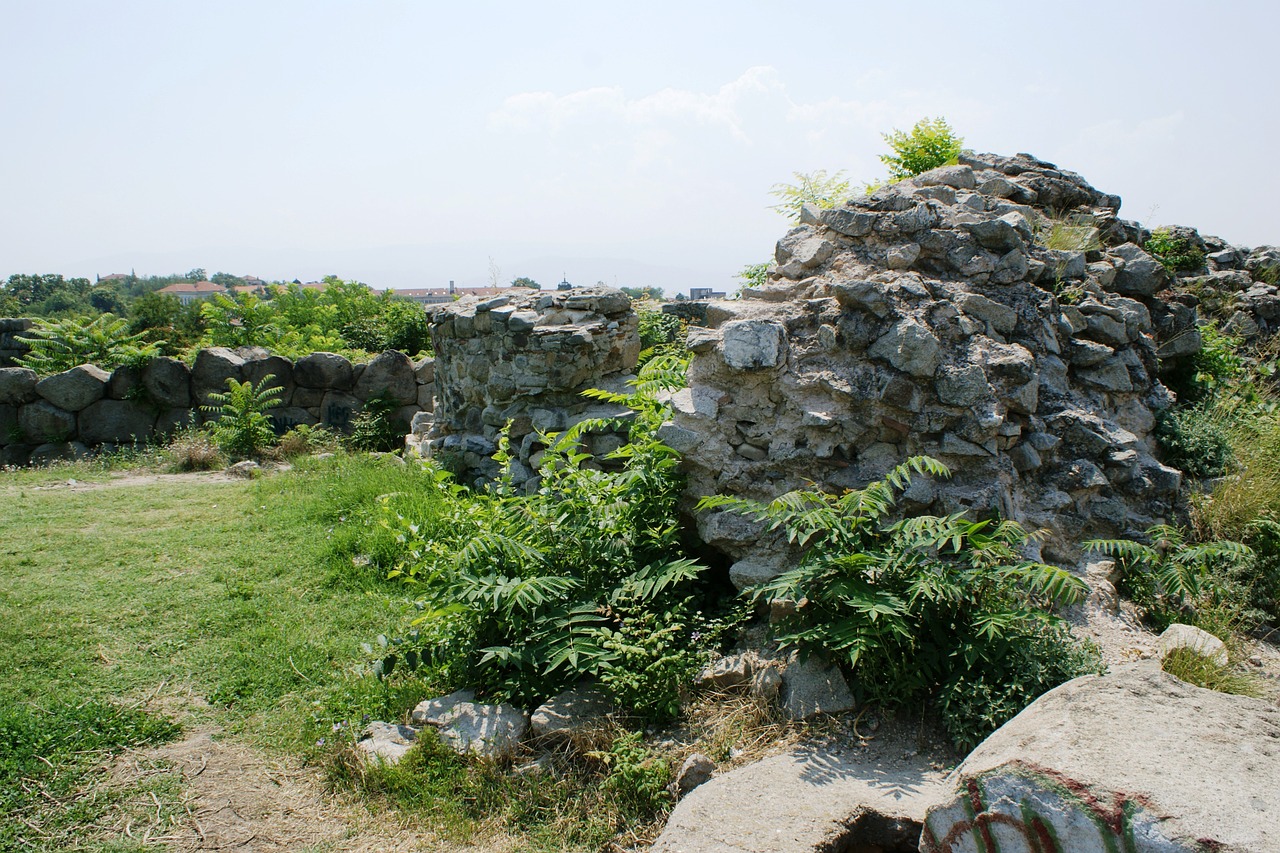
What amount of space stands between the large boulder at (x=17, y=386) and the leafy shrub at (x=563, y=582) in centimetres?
1080

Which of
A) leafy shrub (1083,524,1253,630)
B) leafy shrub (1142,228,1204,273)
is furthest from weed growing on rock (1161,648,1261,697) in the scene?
leafy shrub (1142,228,1204,273)

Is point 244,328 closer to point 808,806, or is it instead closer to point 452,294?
point 452,294

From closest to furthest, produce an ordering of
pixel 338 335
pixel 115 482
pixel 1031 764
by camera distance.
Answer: pixel 1031 764 < pixel 115 482 < pixel 338 335

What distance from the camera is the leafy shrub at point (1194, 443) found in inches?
214

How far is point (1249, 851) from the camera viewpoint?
82.6 inches

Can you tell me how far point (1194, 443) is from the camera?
5.46 meters

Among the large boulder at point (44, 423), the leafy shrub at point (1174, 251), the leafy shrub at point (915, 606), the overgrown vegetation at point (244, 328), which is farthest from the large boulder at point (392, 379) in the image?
the leafy shrub at point (1174, 251)

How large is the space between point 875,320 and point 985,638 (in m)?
2.06

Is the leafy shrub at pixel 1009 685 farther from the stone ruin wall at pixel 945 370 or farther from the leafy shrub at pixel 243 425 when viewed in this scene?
the leafy shrub at pixel 243 425

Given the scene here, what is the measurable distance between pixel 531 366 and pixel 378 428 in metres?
5.73

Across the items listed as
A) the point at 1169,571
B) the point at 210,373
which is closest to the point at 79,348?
the point at 210,373

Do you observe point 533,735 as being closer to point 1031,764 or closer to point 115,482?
point 1031,764

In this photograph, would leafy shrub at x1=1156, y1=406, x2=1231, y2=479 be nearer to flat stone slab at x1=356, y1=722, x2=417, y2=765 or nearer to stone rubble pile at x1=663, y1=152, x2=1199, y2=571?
stone rubble pile at x1=663, y1=152, x2=1199, y2=571

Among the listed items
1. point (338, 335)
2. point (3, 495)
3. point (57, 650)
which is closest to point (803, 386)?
point (57, 650)
